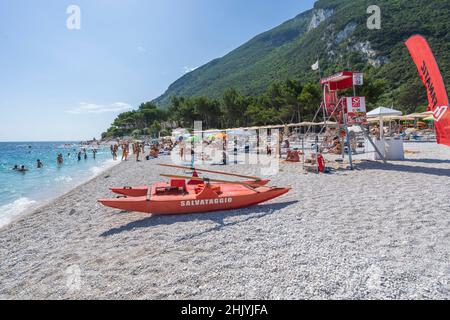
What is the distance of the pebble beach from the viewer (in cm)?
339

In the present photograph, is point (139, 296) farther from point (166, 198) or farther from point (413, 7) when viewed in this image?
point (413, 7)

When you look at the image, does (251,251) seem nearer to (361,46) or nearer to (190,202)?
(190,202)

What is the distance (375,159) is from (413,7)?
11004 centimetres

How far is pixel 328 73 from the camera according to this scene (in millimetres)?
95125

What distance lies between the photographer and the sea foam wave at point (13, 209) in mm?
9383

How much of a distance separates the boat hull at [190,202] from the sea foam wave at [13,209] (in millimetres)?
5385

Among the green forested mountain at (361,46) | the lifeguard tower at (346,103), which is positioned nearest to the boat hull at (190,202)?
the lifeguard tower at (346,103)

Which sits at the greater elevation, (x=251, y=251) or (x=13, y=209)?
(x=251, y=251)

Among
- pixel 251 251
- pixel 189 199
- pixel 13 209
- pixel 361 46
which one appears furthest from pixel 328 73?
pixel 251 251

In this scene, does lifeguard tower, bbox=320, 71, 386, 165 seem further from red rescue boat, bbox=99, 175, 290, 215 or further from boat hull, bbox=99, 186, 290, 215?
boat hull, bbox=99, 186, 290, 215

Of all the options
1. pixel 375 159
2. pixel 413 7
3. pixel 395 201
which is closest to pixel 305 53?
pixel 413 7

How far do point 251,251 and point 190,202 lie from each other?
274cm

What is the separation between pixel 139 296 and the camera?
3.40 m

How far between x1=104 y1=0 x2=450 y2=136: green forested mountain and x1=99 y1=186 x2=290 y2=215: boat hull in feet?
134
